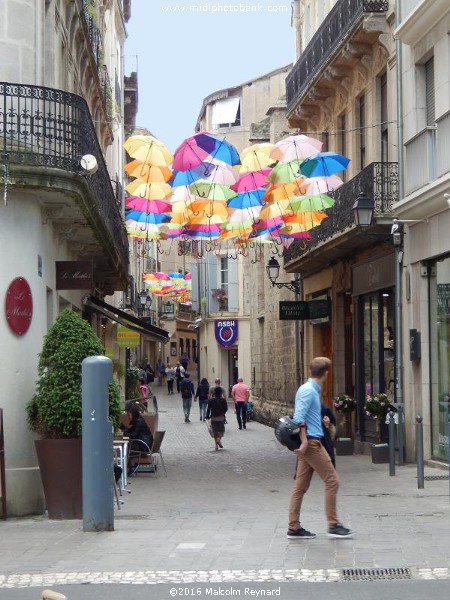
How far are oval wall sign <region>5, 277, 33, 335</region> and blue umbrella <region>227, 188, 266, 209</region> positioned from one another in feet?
16.3

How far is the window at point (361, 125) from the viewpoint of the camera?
2620 centimetres

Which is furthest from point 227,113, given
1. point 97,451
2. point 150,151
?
point 97,451

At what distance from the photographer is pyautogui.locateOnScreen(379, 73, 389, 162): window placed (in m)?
24.3

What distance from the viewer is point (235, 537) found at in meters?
11.7

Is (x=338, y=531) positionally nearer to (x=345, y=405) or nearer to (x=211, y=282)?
(x=345, y=405)

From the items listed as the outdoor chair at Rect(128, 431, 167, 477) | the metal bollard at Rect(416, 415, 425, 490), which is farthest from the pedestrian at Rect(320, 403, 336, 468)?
the outdoor chair at Rect(128, 431, 167, 477)

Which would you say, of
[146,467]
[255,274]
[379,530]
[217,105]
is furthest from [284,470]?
[217,105]

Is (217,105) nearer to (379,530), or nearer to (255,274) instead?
(255,274)

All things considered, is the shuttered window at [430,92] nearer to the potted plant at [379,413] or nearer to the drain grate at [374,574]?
the potted plant at [379,413]

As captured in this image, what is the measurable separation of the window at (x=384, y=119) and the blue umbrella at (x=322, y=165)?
573 centimetres

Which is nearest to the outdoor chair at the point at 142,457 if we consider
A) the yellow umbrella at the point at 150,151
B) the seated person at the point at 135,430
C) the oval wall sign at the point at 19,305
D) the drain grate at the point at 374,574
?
the seated person at the point at 135,430

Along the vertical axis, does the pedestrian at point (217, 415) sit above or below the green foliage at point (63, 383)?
below

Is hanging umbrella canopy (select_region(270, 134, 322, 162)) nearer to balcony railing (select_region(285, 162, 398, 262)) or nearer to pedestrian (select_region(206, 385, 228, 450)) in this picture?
balcony railing (select_region(285, 162, 398, 262))

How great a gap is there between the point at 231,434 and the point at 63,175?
21.7 metres
